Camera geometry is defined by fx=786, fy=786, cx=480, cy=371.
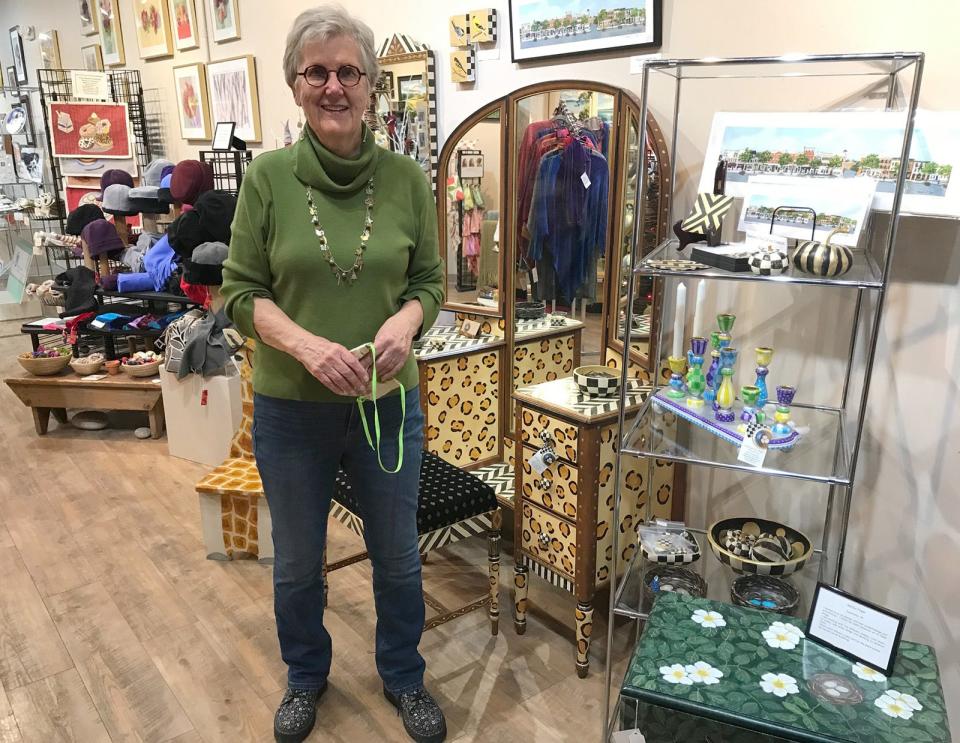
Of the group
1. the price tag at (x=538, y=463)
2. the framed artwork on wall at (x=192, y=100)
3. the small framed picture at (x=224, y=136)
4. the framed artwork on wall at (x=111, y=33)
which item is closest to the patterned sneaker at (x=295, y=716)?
the price tag at (x=538, y=463)

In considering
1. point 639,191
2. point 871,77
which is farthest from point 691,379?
point 871,77

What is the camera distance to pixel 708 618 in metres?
1.66

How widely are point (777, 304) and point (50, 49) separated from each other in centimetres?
671

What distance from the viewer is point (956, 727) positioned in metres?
1.73

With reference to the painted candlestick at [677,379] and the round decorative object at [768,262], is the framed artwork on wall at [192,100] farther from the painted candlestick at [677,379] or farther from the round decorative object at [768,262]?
the round decorative object at [768,262]

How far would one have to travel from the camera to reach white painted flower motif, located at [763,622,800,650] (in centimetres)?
158

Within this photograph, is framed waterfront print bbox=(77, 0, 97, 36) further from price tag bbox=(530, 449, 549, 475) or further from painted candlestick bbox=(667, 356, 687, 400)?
painted candlestick bbox=(667, 356, 687, 400)

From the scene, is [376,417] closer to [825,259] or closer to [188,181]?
[825,259]

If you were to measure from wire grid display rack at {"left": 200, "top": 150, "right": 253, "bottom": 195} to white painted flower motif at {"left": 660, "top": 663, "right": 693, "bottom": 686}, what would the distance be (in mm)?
2991

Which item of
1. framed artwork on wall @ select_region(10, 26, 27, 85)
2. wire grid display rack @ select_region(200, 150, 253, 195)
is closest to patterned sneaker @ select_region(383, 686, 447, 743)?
wire grid display rack @ select_region(200, 150, 253, 195)

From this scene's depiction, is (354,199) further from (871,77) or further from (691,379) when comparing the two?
(871,77)

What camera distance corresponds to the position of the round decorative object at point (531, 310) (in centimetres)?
251

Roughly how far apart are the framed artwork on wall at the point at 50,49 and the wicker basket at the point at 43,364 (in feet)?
12.0

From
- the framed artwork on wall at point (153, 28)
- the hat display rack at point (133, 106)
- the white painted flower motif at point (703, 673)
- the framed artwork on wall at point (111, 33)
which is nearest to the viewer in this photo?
the white painted flower motif at point (703, 673)
